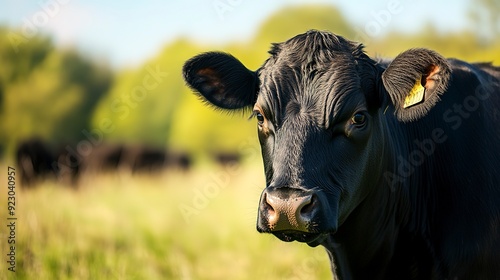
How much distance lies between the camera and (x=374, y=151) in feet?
15.6

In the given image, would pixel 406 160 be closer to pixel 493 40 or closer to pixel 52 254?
pixel 52 254

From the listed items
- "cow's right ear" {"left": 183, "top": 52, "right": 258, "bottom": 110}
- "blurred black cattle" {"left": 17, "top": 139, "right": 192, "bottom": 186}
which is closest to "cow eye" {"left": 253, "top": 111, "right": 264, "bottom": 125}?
"cow's right ear" {"left": 183, "top": 52, "right": 258, "bottom": 110}

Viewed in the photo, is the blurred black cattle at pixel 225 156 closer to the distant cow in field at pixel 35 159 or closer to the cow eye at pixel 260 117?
the distant cow in field at pixel 35 159

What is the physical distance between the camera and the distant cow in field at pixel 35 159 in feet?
62.3

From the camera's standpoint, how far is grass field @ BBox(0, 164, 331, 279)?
8.94 metres

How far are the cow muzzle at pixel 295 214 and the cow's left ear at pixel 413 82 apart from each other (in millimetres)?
1018

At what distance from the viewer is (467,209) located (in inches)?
195

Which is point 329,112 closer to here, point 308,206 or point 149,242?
point 308,206

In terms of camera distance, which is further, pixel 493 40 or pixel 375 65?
pixel 493 40

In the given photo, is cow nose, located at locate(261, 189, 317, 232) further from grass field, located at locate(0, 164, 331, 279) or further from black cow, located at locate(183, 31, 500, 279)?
grass field, located at locate(0, 164, 331, 279)

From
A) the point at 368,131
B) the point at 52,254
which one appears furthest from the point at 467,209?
the point at 52,254

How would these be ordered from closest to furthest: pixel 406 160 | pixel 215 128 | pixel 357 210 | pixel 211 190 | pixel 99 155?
pixel 357 210, pixel 406 160, pixel 211 190, pixel 99 155, pixel 215 128

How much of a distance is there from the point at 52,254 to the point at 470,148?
19.1 ft

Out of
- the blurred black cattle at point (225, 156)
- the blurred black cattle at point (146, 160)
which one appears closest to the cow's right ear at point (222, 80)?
the blurred black cattle at point (146, 160)
